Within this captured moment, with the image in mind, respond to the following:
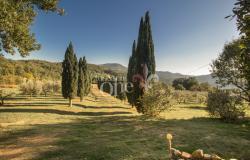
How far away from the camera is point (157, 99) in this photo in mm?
22047

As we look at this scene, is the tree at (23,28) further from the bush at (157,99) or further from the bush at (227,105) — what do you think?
the bush at (227,105)

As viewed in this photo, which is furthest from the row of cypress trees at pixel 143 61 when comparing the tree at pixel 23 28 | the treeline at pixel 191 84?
the treeline at pixel 191 84

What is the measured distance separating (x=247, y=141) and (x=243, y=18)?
25.7 ft

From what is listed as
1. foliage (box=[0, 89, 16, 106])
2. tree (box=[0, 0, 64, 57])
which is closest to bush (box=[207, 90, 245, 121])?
tree (box=[0, 0, 64, 57])

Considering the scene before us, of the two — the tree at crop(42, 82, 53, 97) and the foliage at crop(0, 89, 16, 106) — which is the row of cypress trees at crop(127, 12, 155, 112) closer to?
the foliage at crop(0, 89, 16, 106)

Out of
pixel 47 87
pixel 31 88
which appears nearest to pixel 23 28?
pixel 31 88

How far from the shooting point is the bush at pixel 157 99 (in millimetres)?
22188

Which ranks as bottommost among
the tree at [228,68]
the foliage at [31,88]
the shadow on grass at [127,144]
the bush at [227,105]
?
the shadow on grass at [127,144]

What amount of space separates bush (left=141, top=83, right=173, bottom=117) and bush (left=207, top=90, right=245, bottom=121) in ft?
14.7

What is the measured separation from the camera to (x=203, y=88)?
281ft

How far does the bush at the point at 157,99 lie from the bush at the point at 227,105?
447cm

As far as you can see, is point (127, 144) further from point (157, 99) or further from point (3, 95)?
point (3, 95)

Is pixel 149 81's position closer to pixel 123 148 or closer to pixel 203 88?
pixel 123 148

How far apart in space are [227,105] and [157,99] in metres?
6.95
